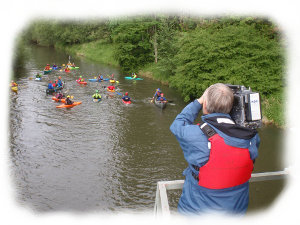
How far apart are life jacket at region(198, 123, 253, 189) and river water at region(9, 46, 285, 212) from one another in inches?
127

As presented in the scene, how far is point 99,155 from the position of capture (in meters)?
10.9

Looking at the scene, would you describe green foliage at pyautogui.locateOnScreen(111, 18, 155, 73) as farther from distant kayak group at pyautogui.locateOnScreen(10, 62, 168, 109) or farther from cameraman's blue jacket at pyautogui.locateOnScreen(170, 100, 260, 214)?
cameraman's blue jacket at pyautogui.locateOnScreen(170, 100, 260, 214)

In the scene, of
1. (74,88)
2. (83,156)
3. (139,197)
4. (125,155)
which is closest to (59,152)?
(83,156)

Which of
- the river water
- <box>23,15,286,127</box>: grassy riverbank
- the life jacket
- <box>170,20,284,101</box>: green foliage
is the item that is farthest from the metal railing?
<box>170,20,284,101</box>: green foliage

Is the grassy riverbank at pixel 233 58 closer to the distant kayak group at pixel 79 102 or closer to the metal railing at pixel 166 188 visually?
the distant kayak group at pixel 79 102

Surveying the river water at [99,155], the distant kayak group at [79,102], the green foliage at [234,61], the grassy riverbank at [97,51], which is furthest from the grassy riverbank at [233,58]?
the grassy riverbank at [97,51]

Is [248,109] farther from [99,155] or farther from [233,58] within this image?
[233,58]

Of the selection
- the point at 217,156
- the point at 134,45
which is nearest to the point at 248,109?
the point at 217,156

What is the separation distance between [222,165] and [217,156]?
0.08 m

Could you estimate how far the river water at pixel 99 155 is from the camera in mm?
8273

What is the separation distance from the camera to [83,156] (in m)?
10.7

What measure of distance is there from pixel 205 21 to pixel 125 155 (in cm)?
1518

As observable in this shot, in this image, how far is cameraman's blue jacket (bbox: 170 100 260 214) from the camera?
1.92 m

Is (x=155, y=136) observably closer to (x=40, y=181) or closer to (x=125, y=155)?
(x=125, y=155)
